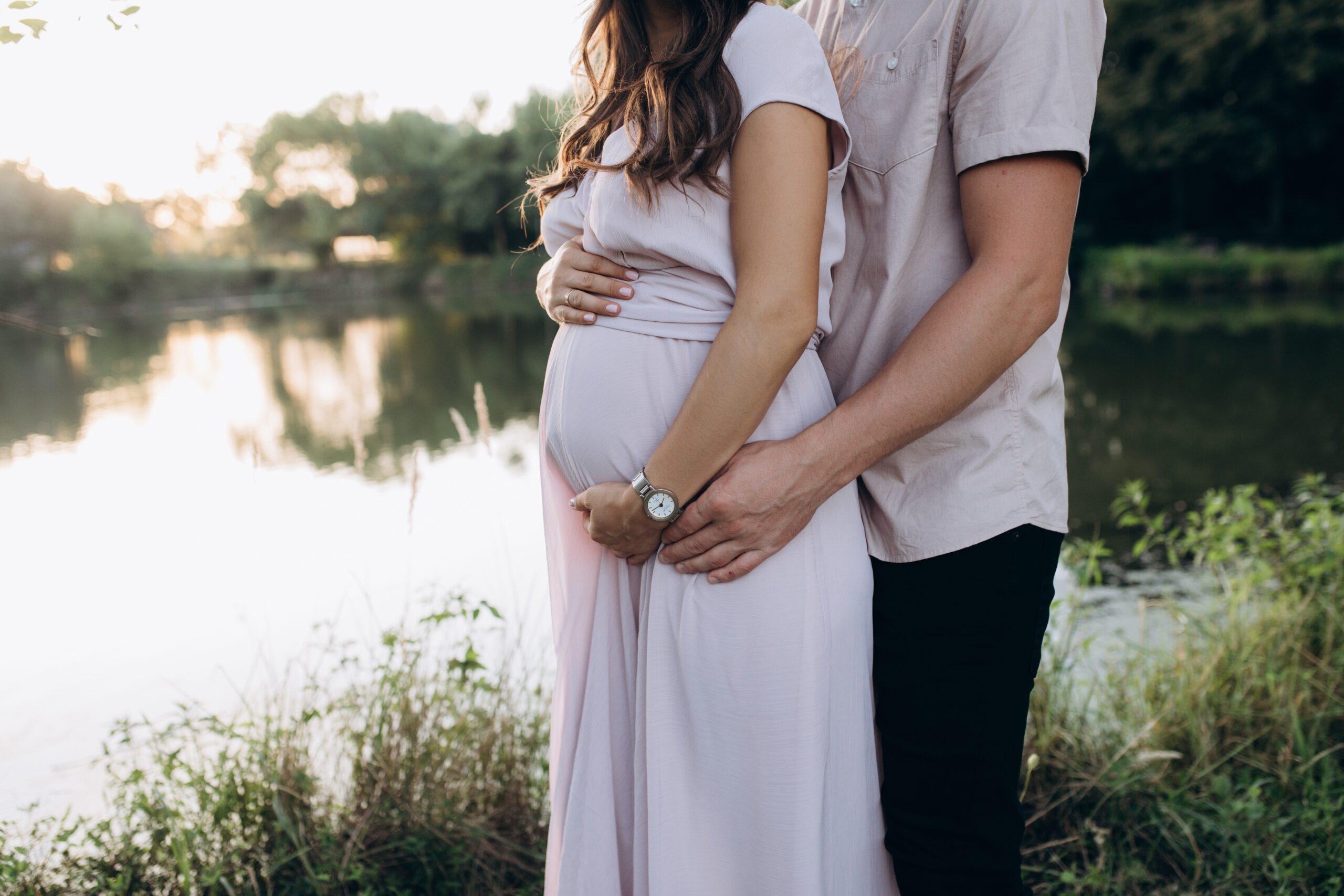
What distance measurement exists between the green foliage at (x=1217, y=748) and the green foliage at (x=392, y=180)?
34890 millimetres

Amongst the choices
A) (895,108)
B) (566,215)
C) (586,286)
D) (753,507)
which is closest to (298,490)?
(566,215)

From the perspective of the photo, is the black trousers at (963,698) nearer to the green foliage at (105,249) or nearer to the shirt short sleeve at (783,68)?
the shirt short sleeve at (783,68)

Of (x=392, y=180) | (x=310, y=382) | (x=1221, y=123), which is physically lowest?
(x=310, y=382)

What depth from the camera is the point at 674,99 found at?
1121 mm

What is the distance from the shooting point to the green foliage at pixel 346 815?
1966 mm

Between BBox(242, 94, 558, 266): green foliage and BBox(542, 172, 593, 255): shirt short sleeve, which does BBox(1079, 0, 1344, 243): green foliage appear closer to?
BBox(242, 94, 558, 266): green foliage

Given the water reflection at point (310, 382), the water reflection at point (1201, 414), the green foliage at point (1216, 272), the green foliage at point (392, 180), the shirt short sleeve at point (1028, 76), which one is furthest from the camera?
the green foliage at point (392, 180)

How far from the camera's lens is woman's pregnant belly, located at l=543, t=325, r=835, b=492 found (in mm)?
1209

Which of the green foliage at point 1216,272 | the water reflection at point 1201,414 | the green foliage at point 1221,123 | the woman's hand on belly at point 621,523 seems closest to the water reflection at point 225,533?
the woman's hand on belly at point 621,523

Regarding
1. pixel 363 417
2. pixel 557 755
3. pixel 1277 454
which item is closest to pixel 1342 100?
pixel 1277 454

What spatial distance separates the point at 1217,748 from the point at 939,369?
2.01 metres

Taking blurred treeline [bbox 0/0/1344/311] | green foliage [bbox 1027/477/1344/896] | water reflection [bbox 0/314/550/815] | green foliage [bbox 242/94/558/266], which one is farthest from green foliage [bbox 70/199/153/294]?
green foliage [bbox 1027/477/1344/896]

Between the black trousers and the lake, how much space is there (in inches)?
50.9

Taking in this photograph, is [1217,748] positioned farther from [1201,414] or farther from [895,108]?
[1201,414]
